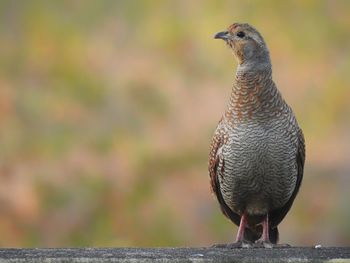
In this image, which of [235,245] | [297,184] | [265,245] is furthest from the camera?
[297,184]

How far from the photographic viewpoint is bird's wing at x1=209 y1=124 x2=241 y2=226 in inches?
322

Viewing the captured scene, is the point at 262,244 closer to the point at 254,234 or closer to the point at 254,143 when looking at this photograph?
the point at 254,143

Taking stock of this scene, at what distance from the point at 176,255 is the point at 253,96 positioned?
2207 mm

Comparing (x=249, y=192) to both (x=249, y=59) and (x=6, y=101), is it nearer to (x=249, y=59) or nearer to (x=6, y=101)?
(x=249, y=59)

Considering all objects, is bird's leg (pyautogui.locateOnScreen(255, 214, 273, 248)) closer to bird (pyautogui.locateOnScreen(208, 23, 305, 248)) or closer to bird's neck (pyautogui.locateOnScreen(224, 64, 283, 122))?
bird (pyautogui.locateOnScreen(208, 23, 305, 248))

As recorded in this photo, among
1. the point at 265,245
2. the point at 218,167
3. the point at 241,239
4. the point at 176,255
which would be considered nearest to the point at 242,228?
the point at 241,239

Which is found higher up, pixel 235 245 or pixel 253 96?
pixel 253 96

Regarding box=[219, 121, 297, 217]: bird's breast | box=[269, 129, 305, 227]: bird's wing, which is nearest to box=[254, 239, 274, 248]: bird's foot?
box=[219, 121, 297, 217]: bird's breast

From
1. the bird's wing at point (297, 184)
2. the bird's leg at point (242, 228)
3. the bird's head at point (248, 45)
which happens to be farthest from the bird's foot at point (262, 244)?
the bird's head at point (248, 45)

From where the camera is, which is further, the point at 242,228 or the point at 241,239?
the point at 242,228

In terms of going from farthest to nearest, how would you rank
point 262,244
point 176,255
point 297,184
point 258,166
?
point 297,184
point 258,166
point 262,244
point 176,255

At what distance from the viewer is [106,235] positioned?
1357 cm

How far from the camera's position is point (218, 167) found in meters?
8.29

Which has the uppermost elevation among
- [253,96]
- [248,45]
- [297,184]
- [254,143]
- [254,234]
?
[248,45]
